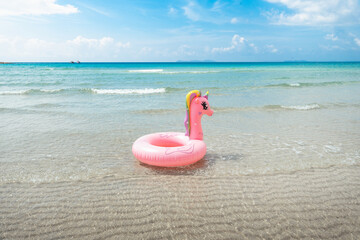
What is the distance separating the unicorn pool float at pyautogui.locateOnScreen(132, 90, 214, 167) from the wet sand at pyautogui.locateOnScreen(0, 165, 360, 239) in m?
0.33

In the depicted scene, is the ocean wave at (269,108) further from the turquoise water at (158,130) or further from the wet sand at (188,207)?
the wet sand at (188,207)

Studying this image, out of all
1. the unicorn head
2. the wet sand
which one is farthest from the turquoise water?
the unicorn head

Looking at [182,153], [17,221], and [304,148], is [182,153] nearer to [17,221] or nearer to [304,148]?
[17,221]

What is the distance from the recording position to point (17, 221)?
3.08m

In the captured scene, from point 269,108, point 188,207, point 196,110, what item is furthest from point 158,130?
point 269,108

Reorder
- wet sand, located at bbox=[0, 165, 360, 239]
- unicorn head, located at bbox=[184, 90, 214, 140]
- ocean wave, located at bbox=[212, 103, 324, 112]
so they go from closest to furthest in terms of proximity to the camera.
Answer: wet sand, located at bbox=[0, 165, 360, 239] < unicorn head, located at bbox=[184, 90, 214, 140] < ocean wave, located at bbox=[212, 103, 324, 112]

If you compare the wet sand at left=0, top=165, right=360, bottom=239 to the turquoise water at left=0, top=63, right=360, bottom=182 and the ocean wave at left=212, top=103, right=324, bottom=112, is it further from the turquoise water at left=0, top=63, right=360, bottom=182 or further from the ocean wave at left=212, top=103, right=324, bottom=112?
the ocean wave at left=212, top=103, right=324, bottom=112

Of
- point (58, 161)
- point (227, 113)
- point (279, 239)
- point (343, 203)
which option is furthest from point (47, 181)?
point (227, 113)

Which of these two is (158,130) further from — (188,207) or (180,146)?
(188,207)

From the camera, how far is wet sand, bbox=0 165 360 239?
288 centimetres

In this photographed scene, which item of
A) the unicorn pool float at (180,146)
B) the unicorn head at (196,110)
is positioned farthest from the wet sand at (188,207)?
the unicorn head at (196,110)

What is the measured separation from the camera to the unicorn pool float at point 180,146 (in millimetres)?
4398

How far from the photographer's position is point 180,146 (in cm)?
492

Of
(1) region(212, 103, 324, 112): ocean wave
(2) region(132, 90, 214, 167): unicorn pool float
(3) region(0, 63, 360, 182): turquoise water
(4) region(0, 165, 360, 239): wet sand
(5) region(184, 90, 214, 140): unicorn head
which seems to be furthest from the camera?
(1) region(212, 103, 324, 112): ocean wave
